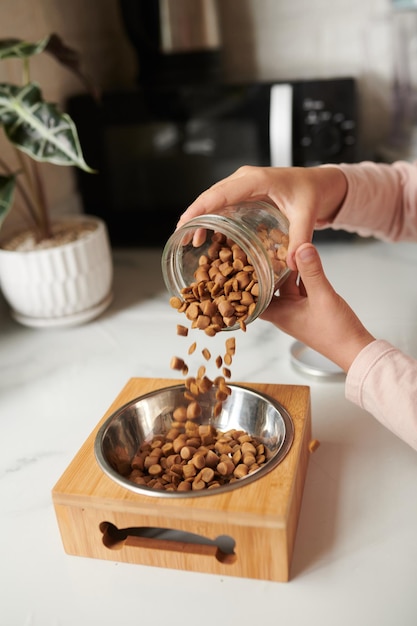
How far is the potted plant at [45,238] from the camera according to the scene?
977 millimetres

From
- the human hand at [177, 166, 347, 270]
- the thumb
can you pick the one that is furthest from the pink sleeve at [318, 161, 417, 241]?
the thumb

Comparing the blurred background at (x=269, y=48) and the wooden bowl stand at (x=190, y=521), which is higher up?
the blurred background at (x=269, y=48)

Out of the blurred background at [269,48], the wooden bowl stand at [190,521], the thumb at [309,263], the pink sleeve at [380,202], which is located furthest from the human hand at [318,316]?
the blurred background at [269,48]

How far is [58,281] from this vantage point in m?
1.08

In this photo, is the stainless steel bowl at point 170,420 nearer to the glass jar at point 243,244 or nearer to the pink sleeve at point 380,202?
the glass jar at point 243,244

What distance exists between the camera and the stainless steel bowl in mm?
690

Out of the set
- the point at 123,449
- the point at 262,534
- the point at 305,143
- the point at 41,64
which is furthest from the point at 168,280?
the point at 41,64

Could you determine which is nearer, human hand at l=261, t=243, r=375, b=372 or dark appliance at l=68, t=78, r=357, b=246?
human hand at l=261, t=243, r=375, b=372

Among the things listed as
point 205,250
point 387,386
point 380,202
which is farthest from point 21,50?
point 387,386

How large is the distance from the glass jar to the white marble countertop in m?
0.21

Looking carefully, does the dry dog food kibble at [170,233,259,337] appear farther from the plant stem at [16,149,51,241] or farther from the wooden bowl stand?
the plant stem at [16,149,51,241]

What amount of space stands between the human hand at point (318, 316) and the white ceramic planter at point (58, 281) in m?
0.44

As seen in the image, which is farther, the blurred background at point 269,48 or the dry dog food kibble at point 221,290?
the blurred background at point 269,48

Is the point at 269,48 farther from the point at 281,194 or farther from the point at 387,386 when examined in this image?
the point at 387,386
